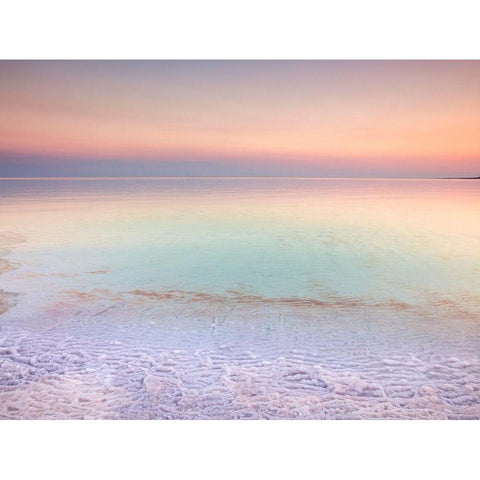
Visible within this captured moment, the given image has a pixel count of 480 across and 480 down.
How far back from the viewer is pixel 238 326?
9.85 ft

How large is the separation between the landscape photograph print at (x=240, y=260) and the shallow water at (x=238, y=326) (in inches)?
0.5

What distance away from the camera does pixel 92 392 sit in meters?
2.16

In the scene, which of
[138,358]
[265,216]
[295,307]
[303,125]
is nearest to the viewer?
[138,358]

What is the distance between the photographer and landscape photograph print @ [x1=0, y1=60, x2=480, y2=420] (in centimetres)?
221

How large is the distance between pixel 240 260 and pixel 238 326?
74.1 inches

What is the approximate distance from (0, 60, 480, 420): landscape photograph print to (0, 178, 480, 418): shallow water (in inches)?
0.5
